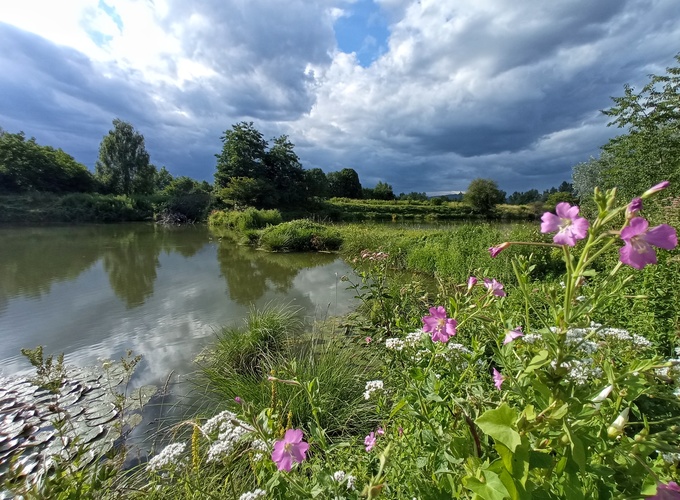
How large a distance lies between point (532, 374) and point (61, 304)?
6626 mm

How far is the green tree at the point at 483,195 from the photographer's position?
117ft

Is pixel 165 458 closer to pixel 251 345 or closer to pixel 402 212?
pixel 251 345

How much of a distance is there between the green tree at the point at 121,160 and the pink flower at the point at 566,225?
38.0 m

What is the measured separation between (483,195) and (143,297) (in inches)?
1439

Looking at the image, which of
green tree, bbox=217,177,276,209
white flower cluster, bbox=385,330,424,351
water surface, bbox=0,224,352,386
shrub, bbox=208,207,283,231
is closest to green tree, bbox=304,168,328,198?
green tree, bbox=217,177,276,209

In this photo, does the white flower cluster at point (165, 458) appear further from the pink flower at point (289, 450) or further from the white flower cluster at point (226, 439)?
the pink flower at point (289, 450)

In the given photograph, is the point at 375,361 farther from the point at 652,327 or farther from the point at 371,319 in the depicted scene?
the point at 652,327

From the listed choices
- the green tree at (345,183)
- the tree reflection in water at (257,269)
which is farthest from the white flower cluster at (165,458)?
the green tree at (345,183)

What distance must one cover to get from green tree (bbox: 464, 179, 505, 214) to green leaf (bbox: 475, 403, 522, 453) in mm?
38419

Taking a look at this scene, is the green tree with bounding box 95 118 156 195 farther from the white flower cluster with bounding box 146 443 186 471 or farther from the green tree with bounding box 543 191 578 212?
the white flower cluster with bounding box 146 443 186 471

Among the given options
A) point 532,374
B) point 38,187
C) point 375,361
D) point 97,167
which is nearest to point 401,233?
point 375,361

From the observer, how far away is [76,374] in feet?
10.2

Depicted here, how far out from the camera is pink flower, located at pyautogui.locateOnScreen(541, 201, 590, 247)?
1.77ft

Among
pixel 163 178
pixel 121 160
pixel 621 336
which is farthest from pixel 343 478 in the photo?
pixel 163 178
